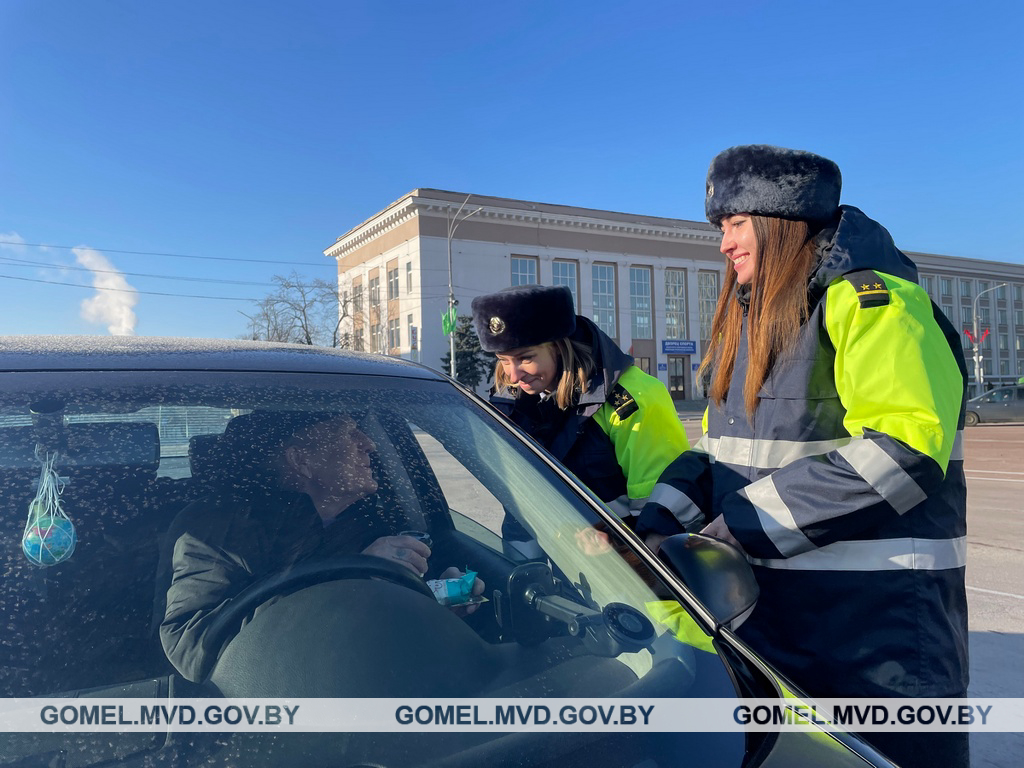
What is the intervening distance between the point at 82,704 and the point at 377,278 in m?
46.0

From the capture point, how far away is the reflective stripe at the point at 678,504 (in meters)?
1.87

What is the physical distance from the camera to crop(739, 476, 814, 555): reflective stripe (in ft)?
4.84

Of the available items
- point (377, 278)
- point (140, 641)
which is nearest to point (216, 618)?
point (140, 641)

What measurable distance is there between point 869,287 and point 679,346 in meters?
47.7

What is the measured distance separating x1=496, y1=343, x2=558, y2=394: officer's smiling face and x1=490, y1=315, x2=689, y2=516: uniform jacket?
4.0 inches

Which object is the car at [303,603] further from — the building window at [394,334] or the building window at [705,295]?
the building window at [705,295]

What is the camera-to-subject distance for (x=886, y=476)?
4.51ft

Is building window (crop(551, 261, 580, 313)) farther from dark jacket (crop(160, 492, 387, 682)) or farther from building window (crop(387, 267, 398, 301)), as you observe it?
dark jacket (crop(160, 492, 387, 682))

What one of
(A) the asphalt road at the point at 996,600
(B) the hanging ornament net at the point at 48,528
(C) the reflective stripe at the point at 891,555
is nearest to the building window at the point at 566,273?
(A) the asphalt road at the point at 996,600

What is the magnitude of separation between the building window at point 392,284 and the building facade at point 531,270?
0.06 metres

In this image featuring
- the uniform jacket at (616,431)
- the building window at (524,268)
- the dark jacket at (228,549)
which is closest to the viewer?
the dark jacket at (228,549)

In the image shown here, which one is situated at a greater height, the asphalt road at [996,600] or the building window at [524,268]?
the building window at [524,268]

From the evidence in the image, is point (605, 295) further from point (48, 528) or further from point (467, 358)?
point (48, 528)

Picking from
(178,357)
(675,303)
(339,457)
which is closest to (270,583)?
(339,457)
